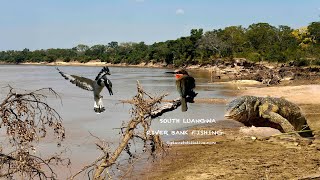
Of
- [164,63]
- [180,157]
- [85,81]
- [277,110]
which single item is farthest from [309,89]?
[164,63]

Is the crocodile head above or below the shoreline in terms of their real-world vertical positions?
above

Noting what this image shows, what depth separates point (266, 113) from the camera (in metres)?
12.8

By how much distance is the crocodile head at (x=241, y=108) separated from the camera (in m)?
12.7

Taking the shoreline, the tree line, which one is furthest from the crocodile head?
the tree line

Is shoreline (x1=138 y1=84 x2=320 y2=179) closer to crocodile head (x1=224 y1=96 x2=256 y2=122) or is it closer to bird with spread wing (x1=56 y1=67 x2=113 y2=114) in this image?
crocodile head (x1=224 y1=96 x2=256 y2=122)

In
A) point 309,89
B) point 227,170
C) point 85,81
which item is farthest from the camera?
point 309,89

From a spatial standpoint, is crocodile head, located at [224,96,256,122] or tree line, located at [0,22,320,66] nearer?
crocodile head, located at [224,96,256,122]

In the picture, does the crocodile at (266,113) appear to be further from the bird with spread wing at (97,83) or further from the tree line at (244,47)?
the tree line at (244,47)

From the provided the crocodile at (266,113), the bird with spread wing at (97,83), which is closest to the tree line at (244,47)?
the crocodile at (266,113)

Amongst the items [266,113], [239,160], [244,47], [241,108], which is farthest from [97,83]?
[244,47]

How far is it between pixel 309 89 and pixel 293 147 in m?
19.8

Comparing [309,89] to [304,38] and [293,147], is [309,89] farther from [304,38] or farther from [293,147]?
[304,38]

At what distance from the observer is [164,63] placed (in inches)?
4200

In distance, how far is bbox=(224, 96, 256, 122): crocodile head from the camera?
1269cm
